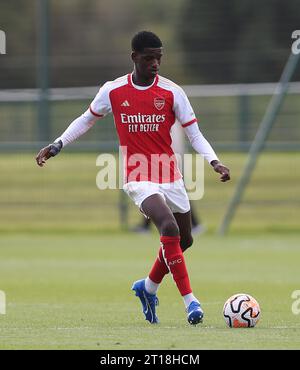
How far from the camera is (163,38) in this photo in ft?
99.9

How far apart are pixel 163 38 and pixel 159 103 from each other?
20.1 metres

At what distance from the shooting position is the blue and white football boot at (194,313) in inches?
394

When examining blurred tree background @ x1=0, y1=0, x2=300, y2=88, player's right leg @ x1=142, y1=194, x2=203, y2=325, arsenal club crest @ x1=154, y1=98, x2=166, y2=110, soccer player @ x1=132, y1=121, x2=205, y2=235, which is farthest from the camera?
blurred tree background @ x1=0, y1=0, x2=300, y2=88

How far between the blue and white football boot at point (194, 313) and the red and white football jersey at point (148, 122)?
125 centimetres

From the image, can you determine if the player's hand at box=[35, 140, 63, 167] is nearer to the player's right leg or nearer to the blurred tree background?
the player's right leg

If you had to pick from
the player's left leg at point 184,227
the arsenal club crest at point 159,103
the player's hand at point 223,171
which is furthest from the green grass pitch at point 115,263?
the arsenal club crest at point 159,103

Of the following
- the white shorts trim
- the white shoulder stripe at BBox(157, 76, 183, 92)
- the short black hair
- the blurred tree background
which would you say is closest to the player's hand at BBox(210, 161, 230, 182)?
the white shorts trim

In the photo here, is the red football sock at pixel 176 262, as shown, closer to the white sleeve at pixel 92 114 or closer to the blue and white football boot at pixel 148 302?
the blue and white football boot at pixel 148 302

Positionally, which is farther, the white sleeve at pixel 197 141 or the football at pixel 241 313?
the white sleeve at pixel 197 141

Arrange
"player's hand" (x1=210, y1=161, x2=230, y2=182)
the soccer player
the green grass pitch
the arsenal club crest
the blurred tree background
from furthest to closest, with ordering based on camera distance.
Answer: the blurred tree background, the soccer player, the arsenal club crest, "player's hand" (x1=210, y1=161, x2=230, y2=182), the green grass pitch

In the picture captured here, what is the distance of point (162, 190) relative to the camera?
34.6 feet

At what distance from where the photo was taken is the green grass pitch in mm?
9562

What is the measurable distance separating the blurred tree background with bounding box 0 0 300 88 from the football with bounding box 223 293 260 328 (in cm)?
1721

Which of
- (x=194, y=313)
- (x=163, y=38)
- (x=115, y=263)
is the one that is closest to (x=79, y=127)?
(x=194, y=313)
